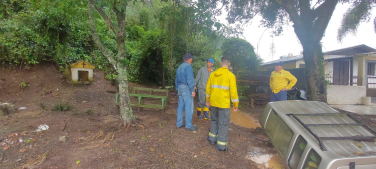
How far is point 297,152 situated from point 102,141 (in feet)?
10.4

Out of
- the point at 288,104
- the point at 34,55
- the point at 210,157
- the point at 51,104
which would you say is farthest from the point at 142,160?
the point at 34,55

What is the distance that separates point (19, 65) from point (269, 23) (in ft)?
35.0

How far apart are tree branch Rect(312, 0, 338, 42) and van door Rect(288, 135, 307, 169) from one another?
6095 mm

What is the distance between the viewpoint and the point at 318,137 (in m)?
2.29

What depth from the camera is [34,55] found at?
7305 mm

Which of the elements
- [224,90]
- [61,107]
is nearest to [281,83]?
[224,90]

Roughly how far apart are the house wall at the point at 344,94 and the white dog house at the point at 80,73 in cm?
1122

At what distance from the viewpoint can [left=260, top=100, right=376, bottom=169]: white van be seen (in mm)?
2012

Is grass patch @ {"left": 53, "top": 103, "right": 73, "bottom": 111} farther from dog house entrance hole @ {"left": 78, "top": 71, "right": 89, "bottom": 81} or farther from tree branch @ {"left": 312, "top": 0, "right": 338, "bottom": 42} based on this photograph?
tree branch @ {"left": 312, "top": 0, "right": 338, "bottom": 42}

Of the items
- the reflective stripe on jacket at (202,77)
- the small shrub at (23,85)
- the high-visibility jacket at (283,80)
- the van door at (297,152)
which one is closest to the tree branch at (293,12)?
the high-visibility jacket at (283,80)

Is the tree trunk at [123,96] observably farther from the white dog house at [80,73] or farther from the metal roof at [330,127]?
the white dog house at [80,73]

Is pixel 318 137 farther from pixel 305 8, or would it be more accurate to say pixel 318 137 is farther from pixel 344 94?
pixel 344 94

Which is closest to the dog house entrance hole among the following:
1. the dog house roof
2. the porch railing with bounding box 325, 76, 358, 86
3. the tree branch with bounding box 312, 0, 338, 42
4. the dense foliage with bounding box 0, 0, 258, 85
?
the dog house roof

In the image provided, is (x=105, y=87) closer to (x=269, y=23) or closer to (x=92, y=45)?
(x=92, y=45)
